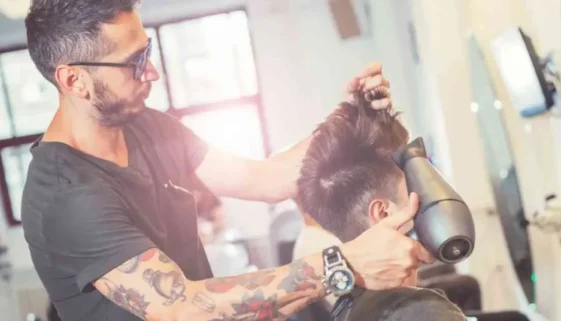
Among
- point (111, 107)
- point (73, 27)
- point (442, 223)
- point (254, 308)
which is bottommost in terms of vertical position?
point (254, 308)

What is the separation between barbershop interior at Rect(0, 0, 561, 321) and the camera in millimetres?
1135

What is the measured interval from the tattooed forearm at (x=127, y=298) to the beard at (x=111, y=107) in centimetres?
27

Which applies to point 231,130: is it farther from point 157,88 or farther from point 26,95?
point 26,95

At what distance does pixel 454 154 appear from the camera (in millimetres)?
1280

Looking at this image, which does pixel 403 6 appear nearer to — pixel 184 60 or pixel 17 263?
pixel 184 60

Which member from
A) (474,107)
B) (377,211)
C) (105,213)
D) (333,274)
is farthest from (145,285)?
(474,107)

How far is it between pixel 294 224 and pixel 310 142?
156mm

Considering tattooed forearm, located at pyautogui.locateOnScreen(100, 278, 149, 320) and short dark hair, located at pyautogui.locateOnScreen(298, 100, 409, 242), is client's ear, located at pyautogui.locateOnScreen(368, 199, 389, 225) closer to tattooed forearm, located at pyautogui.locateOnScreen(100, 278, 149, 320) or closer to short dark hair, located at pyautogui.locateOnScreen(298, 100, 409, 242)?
short dark hair, located at pyautogui.locateOnScreen(298, 100, 409, 242)

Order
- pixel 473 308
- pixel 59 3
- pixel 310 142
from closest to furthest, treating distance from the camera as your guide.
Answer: pixel 59 3
pixel 310 142
pixel 473 308

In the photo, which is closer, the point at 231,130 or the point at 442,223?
the point at 442,223

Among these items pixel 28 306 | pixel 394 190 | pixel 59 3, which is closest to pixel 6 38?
pixel 59 3

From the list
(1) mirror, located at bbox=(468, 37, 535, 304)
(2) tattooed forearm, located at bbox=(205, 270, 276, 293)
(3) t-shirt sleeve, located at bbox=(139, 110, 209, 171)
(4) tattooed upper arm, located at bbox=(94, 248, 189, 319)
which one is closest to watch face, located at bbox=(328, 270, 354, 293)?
(2) tattooed forearm, located at bbox=(205, 270, 276, 293)

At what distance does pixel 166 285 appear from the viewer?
3.17 feet

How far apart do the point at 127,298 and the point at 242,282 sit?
0.59ft
